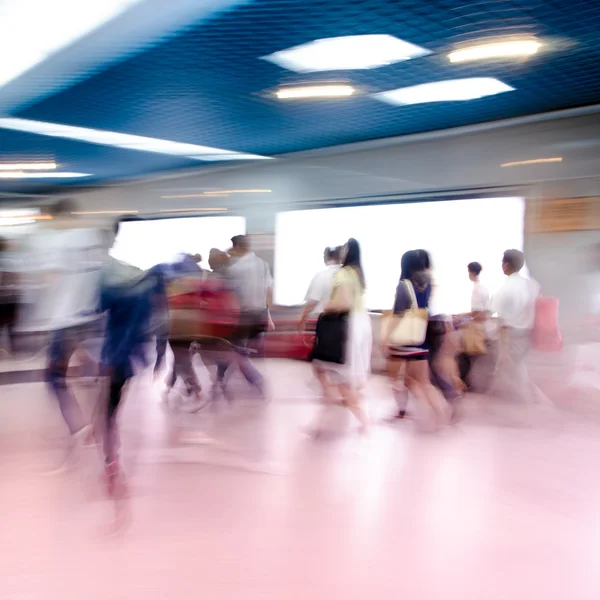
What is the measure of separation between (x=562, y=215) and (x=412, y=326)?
3.25 meters

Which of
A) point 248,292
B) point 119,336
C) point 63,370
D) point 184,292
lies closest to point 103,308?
point 119,336

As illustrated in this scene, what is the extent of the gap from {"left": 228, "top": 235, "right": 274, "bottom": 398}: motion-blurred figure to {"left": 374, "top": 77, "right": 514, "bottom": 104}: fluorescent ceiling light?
251 centimetres

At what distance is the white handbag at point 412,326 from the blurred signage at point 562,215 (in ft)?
10.0

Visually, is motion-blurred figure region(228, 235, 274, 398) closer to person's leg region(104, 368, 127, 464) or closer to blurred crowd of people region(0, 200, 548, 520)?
blurred crowd of people region(0, 200, 548, 520)

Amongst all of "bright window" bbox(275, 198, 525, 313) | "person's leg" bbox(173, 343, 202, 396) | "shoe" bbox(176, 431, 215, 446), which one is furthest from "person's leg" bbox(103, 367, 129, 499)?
"bright window" bbox(275, 198, 525, 313)

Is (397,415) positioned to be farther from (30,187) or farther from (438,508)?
(30,187)

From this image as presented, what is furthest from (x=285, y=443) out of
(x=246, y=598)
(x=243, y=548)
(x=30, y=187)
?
(x=30, y=187)

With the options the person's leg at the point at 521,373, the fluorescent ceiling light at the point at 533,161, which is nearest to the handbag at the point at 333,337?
the person's leg at the point at 521,373

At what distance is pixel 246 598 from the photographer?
97.7 inches

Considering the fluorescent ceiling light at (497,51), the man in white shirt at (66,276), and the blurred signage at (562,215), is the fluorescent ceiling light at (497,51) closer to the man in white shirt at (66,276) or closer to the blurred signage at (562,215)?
the blurred signage at (562,215)

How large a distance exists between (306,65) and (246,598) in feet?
16.7

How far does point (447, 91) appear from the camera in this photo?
6844 mm

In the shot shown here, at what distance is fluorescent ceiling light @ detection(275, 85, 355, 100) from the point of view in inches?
270

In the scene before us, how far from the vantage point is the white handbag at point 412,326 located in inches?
204
